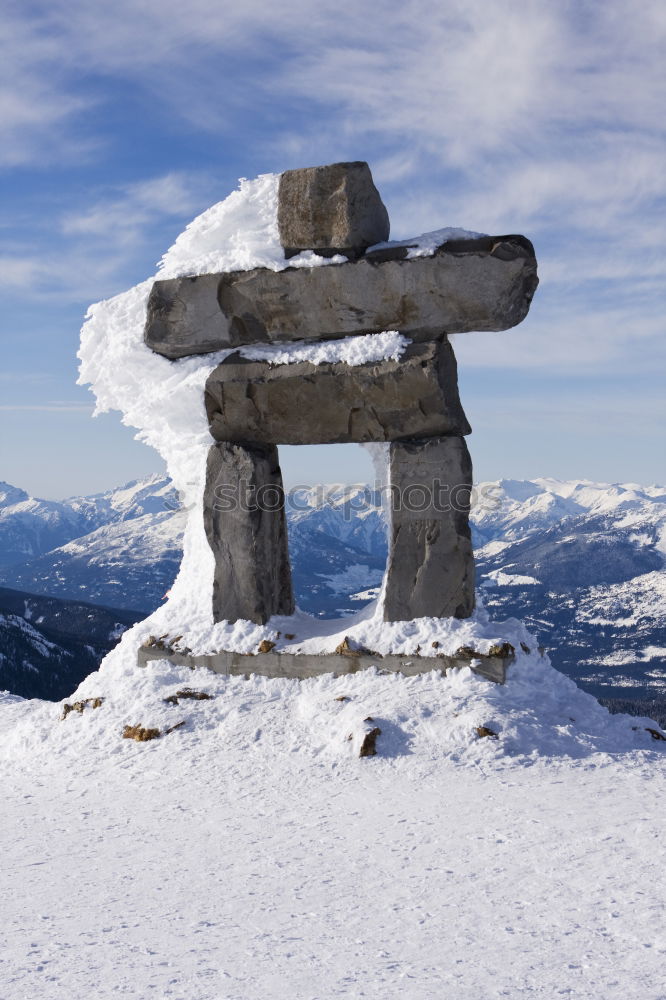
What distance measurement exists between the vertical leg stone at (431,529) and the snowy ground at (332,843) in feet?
3.77

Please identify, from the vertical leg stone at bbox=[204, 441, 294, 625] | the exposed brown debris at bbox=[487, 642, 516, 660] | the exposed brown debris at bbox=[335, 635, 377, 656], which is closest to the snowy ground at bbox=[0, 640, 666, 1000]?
the exposed brown debris at bbox=[335, 635, 377, 656]

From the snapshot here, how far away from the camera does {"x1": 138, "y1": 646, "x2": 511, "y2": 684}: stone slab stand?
504 inches

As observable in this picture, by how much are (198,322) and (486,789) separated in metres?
8.21

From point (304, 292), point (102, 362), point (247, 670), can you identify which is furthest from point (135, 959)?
point (102, 362)

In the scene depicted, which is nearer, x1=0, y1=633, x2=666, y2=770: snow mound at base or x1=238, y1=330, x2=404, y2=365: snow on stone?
x1=0, y1=633, x2=666, y2=770: snow mound at base

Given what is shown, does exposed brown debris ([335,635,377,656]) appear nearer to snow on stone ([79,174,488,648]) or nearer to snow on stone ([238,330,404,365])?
snow on stone ([79,174,488,648])

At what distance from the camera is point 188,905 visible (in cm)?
771

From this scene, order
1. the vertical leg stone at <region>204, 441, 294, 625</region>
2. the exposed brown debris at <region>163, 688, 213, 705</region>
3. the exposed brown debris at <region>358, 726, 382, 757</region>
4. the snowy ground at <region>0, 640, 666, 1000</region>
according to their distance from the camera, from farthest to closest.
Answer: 1. the vertical leg stone at <region>204, 441, 294, 625</region>
2. the exposed brown debris at <region>163, 688, 213, 705</region>
3. the exposed brown debris at <region>358, 726, 382, 757</region>
4. the snowy ground at <region>0, 640, 666, 1000</region>

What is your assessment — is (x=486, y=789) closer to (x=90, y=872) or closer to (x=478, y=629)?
(x=478, y=629)

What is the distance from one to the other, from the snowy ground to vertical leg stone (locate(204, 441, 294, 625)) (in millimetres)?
1301

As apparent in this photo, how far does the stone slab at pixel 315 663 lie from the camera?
12812 millimetres

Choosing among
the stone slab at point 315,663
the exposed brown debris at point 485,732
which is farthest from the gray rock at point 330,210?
the exposed brown debris at point 485,732

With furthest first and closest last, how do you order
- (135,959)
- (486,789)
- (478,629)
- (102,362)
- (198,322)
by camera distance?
(102,362) < (198,322) < (478,629) < (486,789) < (135,959)

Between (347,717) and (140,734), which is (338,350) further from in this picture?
(140,734)
